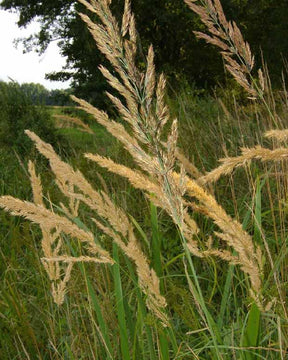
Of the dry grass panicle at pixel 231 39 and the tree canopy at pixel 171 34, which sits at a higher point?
the tree canopy at pixel 171 34

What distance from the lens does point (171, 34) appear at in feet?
70.4

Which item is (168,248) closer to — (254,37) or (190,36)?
(190,36)

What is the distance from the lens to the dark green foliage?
8.52 metres

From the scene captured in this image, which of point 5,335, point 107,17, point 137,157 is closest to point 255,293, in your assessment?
point 137,157

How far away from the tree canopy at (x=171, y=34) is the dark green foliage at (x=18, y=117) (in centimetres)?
1045

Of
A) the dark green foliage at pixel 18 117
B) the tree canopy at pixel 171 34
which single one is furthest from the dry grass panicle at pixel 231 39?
the tree canopy at pixel 171 34

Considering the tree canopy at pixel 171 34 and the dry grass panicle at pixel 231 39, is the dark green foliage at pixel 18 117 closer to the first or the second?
the dry grass panicle at pixel 231 39

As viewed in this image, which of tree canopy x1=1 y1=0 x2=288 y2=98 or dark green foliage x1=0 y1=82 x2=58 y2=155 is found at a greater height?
tree canopy x1=1 y1=0 x2=288 y2=98

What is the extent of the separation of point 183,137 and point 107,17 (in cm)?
403

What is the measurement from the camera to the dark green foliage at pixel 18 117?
27.9ft

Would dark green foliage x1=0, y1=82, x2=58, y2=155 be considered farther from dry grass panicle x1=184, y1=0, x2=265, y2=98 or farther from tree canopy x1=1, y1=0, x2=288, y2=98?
tree canopy x1=1, y1=0, x2=288, y2=98

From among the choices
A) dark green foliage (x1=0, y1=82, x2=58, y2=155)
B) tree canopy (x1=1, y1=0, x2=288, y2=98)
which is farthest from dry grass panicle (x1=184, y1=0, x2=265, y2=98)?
tree canopy (x1=1, y1=0, x2=288, y2=98)

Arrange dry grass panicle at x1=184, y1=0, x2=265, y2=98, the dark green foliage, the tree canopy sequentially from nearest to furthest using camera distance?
dry grass panicle at x1=184, y1=0, x2=265, y2=98 < the dark green foliage < the tree canopy

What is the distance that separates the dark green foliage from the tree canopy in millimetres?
10446
